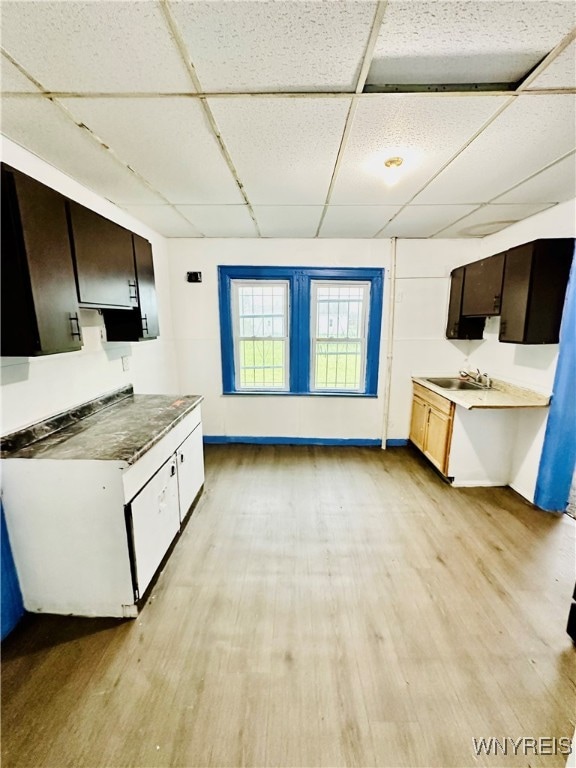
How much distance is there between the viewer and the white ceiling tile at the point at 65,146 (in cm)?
146

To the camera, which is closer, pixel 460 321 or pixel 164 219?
pixel 164 219

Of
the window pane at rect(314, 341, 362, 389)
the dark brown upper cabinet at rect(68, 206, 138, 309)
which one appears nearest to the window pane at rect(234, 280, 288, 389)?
the window pane at rect(314, 341, 362, 389)

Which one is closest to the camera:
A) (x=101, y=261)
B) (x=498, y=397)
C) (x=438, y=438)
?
(x=101, y=261)

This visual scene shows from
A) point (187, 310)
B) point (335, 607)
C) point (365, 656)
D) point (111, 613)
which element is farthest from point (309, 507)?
point (187, 310)

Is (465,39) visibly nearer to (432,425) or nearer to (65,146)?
(65,146)

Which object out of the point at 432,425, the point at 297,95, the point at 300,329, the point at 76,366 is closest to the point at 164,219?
the point at 76,366

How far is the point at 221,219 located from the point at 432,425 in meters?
3.11

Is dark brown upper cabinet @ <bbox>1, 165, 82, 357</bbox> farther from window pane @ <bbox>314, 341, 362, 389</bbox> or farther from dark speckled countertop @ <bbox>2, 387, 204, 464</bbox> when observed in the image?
window pane @ <bbox>314, 341, 362, 389</bbox>

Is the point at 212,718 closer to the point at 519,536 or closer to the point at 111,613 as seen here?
the point at 111,613

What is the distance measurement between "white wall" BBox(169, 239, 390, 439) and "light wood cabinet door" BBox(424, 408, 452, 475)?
712 millimetres

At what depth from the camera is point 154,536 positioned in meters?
1.91

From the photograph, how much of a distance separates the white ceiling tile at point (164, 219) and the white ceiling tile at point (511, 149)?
7.20 feet

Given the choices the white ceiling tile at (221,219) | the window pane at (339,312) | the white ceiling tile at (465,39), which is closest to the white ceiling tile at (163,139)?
the white ceiling tile at (221,219)

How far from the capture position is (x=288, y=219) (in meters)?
3.04
